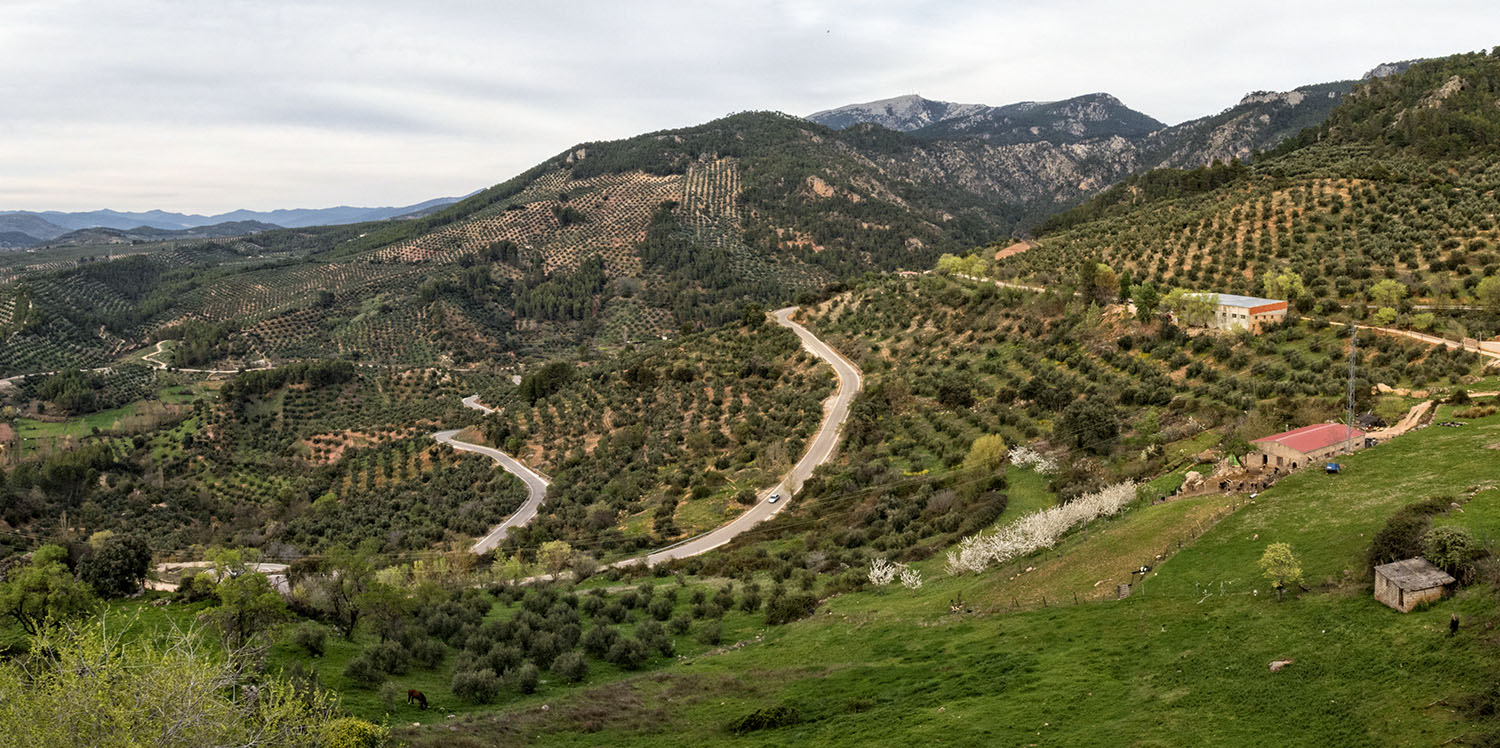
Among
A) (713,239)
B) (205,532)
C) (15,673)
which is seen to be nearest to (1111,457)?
(15,673)

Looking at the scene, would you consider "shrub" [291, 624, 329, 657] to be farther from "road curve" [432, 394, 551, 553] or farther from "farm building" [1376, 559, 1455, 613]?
"farm building" [1376, 559, 1455, 613]

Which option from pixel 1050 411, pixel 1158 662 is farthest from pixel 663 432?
pixel 1158 662

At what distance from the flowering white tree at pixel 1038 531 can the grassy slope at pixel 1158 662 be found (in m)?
1.59

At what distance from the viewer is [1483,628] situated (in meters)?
14.4

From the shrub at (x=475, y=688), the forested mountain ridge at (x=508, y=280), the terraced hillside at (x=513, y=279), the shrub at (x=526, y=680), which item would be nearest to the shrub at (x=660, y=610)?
the shrub at (x=526, y=680)

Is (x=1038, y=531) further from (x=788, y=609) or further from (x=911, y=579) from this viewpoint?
(x=788, y=609)

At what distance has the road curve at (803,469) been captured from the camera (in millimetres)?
Result: 45719

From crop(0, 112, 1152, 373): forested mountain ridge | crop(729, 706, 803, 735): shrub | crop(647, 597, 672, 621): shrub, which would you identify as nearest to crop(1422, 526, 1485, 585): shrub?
crop(729, 706, 803, 735): shrub

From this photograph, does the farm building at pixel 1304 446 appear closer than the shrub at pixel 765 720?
No

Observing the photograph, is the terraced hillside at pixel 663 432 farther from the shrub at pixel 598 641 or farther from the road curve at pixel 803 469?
the shrub at pixel 598 641

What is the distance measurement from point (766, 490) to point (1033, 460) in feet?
61.7

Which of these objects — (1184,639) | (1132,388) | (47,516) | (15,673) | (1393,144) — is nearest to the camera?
(15,673)

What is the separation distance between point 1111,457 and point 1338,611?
69.5 feet

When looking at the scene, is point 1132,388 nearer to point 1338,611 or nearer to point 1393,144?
point 1338,611
